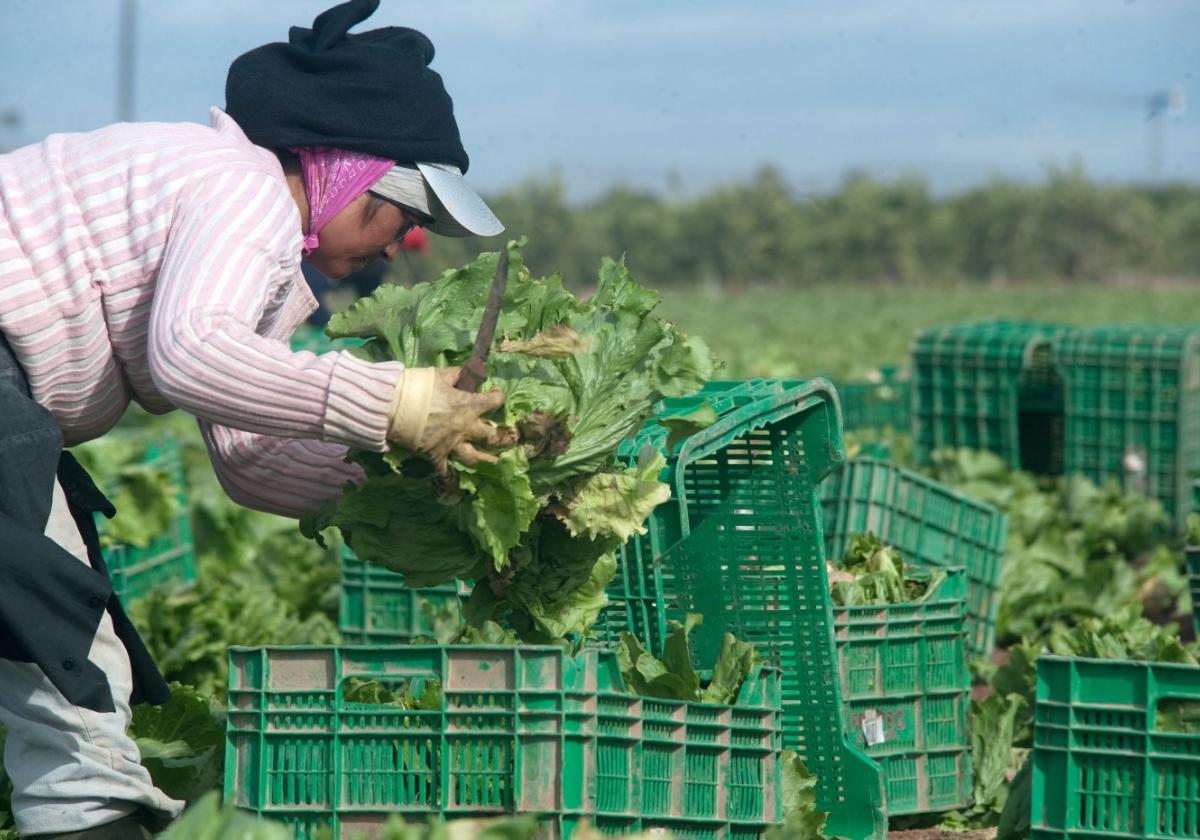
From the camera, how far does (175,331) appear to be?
111 inches

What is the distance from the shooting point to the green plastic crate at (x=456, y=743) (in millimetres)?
2877

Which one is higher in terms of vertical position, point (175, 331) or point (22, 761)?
point (175, 331)

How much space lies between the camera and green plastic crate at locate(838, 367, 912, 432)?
1072cm

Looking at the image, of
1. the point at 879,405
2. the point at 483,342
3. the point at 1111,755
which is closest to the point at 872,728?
the point at 1111,755

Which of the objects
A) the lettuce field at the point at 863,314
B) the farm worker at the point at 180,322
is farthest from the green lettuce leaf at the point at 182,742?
the lettuce field at the point at 863,314

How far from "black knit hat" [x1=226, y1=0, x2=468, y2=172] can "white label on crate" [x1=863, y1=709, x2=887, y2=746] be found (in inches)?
83.9

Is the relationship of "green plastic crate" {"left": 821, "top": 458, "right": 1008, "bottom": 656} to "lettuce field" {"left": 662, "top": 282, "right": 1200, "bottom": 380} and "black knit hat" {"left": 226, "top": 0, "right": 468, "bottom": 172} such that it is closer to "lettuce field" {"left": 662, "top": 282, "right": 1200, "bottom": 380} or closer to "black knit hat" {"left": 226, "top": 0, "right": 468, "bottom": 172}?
"black knit hat" {"left": 226, "top": 0, "right": 468, "bottom": 172}

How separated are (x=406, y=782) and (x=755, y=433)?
146 centimetres

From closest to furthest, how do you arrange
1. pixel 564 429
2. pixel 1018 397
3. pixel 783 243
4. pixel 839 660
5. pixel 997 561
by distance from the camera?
pixel 564 429 → pixel 839 660 → pixel 997 561 → pixel 1018 397 → pixel 783 243

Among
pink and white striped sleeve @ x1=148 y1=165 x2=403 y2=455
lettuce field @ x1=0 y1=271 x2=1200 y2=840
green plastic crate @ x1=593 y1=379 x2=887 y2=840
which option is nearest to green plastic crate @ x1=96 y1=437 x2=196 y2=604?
lettuce field @ x1=0 y1=271 x2=1200 y2=840

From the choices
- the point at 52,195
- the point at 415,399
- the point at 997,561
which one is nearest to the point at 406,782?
the point at 415,399

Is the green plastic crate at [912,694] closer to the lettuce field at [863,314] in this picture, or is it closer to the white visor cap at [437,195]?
the white visor cap at [437,195]

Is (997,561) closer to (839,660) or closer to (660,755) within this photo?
(839,660)

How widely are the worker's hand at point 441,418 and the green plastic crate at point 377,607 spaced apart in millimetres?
2925
